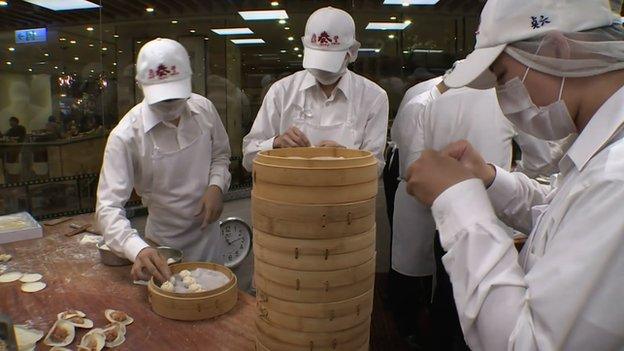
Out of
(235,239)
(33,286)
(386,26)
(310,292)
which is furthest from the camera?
(386,26)

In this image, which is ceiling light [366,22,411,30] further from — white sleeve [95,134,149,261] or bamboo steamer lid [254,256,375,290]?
bamboo steamer lid [254,256,375,290]

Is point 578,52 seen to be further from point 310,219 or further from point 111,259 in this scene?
point 111,259

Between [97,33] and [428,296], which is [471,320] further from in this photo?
[97,33]

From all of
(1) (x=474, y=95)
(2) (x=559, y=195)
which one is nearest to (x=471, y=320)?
(2) (x=559, y=195)

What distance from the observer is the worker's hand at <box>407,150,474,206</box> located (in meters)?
0.98

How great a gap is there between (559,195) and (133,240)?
5.02 feet

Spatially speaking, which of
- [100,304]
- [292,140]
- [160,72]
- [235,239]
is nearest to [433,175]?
[292,140]

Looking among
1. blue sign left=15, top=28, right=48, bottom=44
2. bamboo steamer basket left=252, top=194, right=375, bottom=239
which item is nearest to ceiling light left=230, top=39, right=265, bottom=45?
blue sign left=15, top=28, right=48, bottom=44

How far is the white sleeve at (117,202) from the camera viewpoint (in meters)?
1.87

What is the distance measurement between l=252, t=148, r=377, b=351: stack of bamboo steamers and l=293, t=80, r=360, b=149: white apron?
51.4 inches

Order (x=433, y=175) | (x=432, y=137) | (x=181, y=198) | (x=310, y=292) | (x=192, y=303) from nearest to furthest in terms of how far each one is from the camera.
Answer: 1. (x=433, y=175)
2. (x=310, y=292)
3. (x=192, y=303)
4. (x=181, y=198)
5. (x=432, y=137)

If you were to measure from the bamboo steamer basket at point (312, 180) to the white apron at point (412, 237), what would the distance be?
6.87 feet

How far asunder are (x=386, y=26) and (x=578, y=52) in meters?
3.98

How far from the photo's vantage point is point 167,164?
222cm
